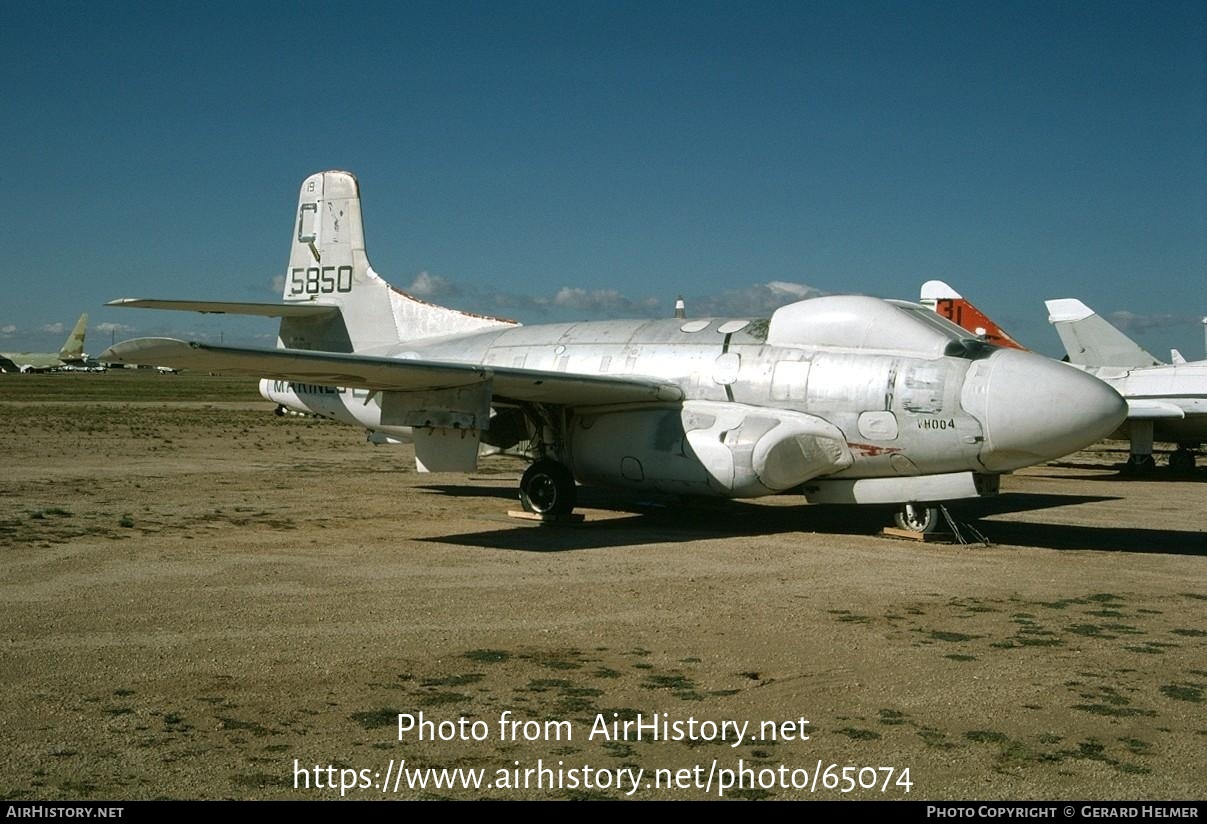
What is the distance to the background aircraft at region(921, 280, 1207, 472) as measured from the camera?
2373 cm

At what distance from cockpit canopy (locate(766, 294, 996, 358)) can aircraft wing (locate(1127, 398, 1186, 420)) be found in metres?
12.7

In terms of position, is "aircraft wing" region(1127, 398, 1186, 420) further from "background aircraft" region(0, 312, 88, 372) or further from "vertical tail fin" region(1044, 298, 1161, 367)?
"background aircraft" region(0, 312, 88, 372)

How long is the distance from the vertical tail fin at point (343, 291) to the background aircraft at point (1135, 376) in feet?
35.0

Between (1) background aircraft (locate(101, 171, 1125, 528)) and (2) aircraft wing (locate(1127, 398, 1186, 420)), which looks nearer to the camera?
(1) background aircraft (locate(101, 171, 1125, 528))

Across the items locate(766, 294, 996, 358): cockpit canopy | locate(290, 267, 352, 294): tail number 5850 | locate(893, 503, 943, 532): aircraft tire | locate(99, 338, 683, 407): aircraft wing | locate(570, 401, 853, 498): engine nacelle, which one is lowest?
locate(893, 503, 943, 532): aircraft tire

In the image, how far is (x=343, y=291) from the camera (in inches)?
760

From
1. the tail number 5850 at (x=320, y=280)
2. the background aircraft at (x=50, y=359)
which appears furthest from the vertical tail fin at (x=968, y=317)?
the background aircraft at (x=50, y=359)

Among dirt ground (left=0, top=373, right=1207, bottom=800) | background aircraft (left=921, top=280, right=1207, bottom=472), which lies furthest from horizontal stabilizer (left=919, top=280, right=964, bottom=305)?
dirt ground (left=0, top=373, right=1207, bottom=800)

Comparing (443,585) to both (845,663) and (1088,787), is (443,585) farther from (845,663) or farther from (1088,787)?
(1088,787)

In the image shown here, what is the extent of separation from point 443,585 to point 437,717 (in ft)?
13.1

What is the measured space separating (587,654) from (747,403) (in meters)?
6.68

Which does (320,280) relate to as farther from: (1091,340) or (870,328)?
(1091,340)

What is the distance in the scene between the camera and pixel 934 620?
28.7 ft
